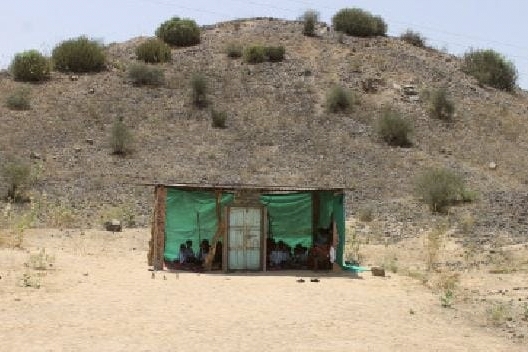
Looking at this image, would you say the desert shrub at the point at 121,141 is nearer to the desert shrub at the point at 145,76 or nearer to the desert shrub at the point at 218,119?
the desert shrub at the point at 218,119

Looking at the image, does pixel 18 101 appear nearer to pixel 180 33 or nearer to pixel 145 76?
pixel 145 76

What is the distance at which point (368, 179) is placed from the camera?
36.6 m

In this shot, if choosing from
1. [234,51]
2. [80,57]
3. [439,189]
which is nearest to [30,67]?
[80,57]

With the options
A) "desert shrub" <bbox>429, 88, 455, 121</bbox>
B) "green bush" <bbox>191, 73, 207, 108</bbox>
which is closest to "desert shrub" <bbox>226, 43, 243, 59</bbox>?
"green bush" <bbox>191, 73, 207, 108</bbox>

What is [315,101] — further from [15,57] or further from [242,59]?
[15,57]

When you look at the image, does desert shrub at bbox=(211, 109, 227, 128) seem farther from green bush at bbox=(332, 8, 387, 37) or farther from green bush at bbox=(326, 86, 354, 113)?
green bush at bbox=(332, 8, 387, 37)

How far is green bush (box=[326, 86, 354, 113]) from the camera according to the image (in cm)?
4394

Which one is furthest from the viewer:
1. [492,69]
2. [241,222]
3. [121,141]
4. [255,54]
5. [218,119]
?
[492,69]

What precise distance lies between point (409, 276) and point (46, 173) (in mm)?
19648

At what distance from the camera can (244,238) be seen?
20.0 m

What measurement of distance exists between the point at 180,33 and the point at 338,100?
12.7 meters

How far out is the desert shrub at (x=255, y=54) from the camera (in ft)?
159

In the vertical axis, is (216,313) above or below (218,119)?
below

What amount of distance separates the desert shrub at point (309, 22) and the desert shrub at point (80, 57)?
13175 millimetres
